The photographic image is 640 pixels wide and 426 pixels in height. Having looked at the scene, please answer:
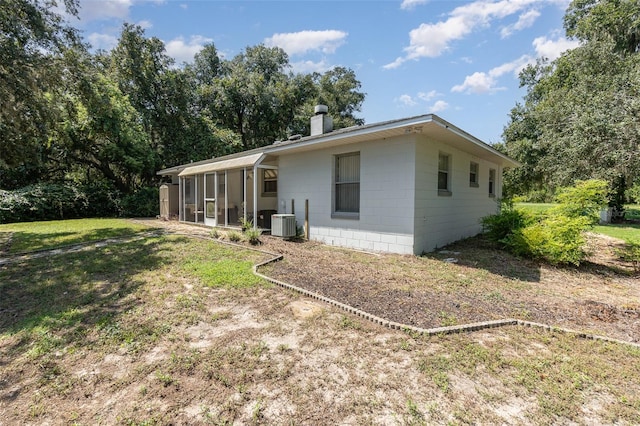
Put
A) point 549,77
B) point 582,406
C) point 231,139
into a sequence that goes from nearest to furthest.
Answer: point 582,406 → point 549,77 → point 231,139

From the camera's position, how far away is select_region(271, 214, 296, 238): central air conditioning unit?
9.02m

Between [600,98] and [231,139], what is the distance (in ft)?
65.8

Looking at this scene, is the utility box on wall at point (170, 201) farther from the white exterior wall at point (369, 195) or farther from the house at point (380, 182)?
the white exterior wall at point (369, 195)

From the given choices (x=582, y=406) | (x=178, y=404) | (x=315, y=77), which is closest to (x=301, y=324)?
(x=178, y=404)

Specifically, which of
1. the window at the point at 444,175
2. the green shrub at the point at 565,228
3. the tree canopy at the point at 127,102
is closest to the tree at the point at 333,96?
the tree canopy at the point at 127,102

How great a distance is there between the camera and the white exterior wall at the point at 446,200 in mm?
7117

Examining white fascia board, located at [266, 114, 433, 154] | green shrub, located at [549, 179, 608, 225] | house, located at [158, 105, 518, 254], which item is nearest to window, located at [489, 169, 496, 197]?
house, located at [158, 105, 518, 254]

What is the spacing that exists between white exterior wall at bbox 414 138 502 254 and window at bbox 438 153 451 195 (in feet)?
0.44

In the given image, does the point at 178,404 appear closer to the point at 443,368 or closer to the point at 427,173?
the point at 443,368

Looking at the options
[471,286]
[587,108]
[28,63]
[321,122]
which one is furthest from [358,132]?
[28,63]

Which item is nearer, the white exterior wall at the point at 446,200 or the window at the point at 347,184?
the white exterior wall at the point at 446,200

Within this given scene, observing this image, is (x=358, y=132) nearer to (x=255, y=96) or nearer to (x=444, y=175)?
(x=444, y=175)

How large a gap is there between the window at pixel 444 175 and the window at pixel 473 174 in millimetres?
2151

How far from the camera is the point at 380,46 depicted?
948cm
